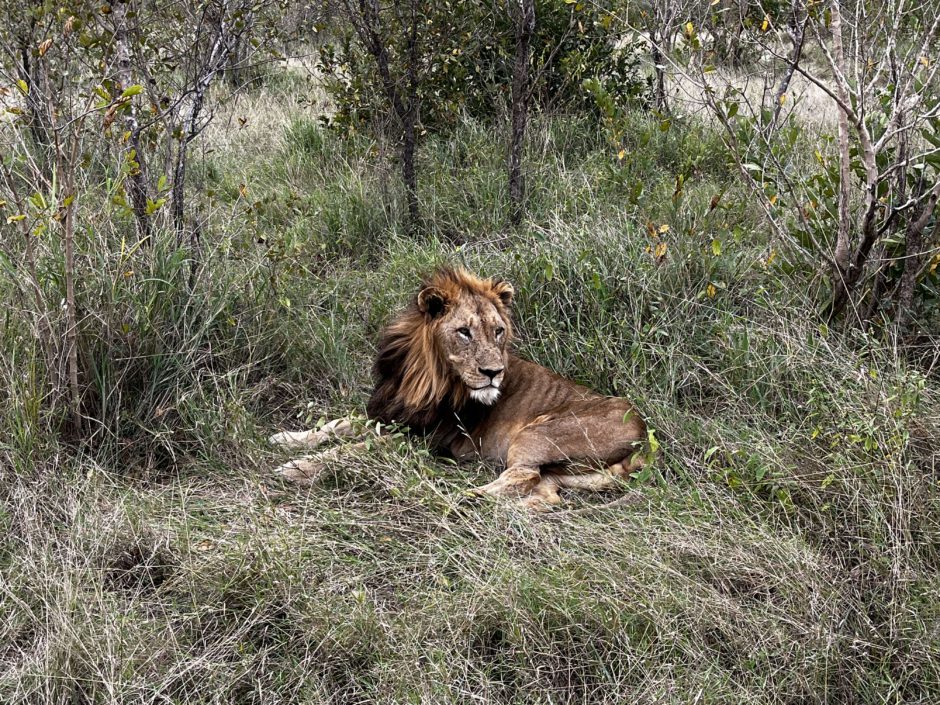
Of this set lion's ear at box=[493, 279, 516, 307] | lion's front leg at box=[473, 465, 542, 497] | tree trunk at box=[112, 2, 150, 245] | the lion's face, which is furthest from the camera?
tree trunk at box=[112, 2, 150, 245]

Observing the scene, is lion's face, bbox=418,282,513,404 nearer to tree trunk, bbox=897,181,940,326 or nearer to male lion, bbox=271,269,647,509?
male lion, bbox=271,269,647,509

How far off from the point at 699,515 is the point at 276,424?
2081mm

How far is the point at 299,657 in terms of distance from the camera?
3.09 metres

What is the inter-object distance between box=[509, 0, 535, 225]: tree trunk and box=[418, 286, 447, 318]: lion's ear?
2.00 metres

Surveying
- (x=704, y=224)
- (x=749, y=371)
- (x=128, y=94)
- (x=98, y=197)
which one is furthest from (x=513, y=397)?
(x=98, y=197)

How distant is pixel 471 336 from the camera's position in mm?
4359

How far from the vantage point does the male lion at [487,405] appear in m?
4.19

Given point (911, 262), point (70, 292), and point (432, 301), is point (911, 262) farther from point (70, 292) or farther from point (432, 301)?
point (70, 292)

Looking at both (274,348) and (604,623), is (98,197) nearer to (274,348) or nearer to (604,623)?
(274,348)

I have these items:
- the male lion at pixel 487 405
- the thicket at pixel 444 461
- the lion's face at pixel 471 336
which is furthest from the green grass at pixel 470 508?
the lion's face at pixel 471 336

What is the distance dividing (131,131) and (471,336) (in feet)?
6.55

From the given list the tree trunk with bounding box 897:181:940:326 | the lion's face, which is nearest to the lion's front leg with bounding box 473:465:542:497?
the lion's face

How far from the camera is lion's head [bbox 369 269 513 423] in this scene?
14.2ft

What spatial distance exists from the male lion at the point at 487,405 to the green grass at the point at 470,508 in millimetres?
144
